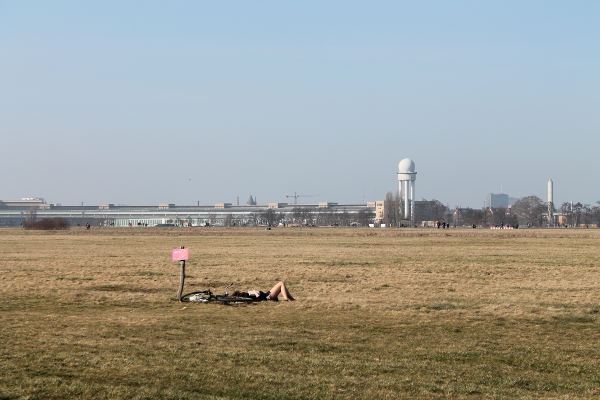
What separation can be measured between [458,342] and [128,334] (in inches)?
265

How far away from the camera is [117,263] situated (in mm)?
32312

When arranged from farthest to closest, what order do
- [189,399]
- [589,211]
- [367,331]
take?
1. [589,211]
2. [367,331]
3. [189,399]

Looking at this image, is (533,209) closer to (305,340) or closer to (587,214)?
(587,214)

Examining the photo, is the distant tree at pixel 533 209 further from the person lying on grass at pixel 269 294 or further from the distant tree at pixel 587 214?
the person lying on grass at pixel 269 294

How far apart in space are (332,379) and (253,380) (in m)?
1.18

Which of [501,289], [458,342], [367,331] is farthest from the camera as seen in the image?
[501,289]

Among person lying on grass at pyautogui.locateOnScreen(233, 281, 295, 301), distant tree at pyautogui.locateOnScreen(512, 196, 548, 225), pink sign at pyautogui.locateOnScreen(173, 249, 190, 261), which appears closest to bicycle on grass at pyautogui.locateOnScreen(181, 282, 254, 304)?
person lying on grass at pyautogui.locateOnScreen(233, 281, 295, 301)

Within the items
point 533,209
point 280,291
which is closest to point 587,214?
point 533,209

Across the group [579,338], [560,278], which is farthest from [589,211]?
[579,338]

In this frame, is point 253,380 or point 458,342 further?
point 458,342

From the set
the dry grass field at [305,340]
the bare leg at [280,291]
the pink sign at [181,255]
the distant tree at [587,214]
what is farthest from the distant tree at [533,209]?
the pink sign at [181,255]

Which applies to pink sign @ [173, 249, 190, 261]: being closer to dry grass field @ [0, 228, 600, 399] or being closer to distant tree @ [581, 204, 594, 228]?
dry grass field @ [0, 228, 600, 399]

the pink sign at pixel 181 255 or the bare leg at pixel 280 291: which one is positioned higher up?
the pink sign at pixel 181 255

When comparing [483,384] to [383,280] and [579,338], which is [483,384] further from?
[383,280]
